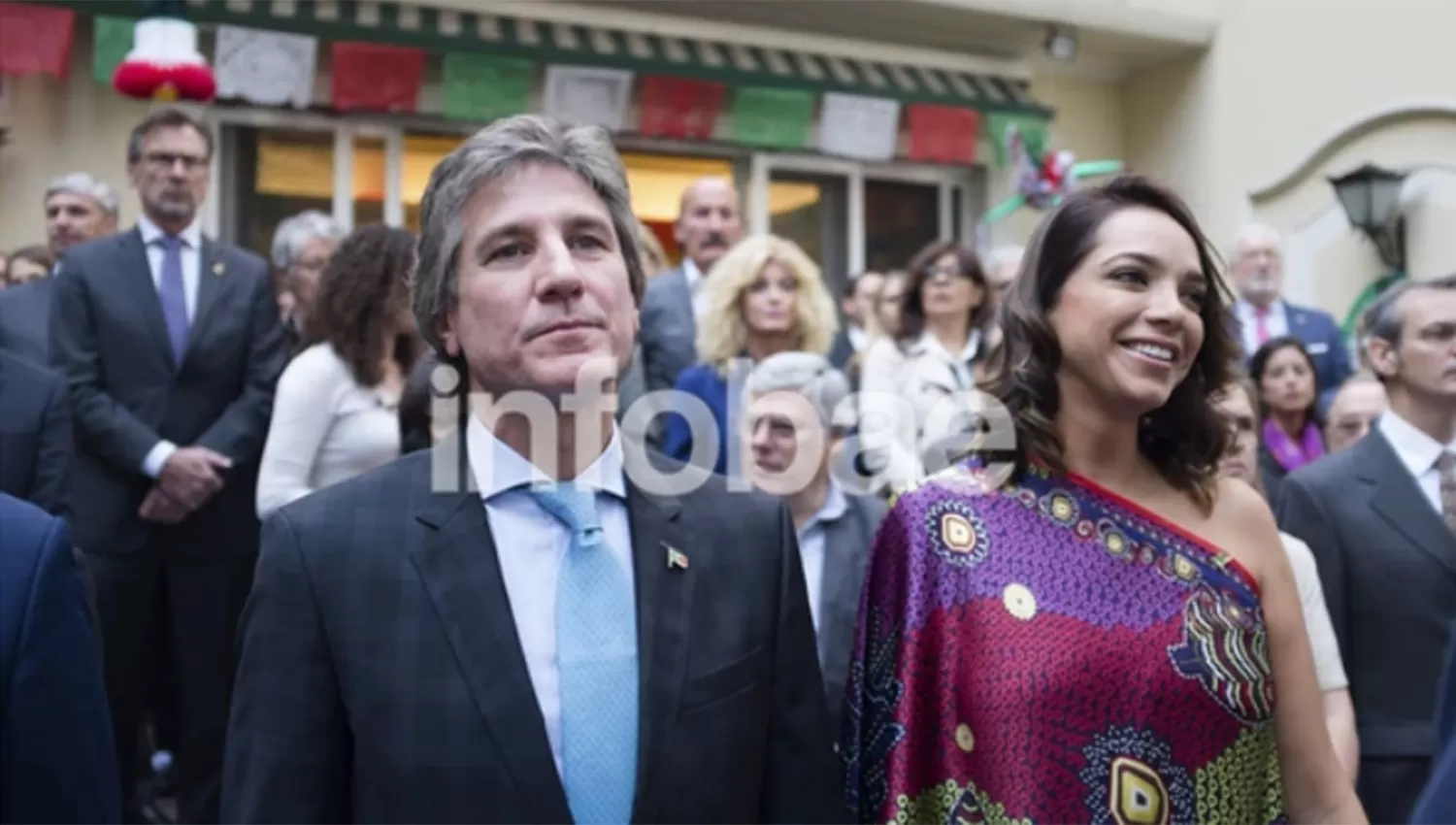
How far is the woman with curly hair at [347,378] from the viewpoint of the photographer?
3746 millimetres

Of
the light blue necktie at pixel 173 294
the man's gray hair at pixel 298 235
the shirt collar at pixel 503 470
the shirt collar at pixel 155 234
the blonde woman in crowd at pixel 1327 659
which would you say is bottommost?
the blonde woman in crowd at pixel 1327 659

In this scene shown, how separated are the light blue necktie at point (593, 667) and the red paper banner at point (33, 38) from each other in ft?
19.9

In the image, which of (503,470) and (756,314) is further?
(756,314)

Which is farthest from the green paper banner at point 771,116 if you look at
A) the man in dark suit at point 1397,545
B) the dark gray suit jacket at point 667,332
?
the man in dark suit at point 1397,545

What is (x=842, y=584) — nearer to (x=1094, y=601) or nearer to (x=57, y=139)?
(x=1094, y=601)

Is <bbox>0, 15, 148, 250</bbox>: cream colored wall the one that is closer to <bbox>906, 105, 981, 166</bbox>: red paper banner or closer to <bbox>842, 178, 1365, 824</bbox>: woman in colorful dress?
<bbox>906, 105, 981, 166</bbox>: red paper banner

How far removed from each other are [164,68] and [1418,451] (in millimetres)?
4636

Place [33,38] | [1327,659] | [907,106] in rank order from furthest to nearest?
[907,106]
[33,38]
[1327,659]

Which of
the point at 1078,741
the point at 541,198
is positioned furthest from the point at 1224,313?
the point at 541,198

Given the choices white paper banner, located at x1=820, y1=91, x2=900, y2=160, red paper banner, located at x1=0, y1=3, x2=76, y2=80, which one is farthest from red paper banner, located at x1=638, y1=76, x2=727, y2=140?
red paper banner, located at x1=0, y1=3, x2=76, y2=80

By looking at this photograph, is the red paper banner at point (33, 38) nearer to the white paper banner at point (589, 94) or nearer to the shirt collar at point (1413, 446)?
the white paper banner at point (589, 94)

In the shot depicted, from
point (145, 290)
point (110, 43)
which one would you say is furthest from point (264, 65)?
point (145, 290)

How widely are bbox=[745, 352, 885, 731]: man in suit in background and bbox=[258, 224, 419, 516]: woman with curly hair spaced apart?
996 mm

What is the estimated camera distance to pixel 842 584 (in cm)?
321
